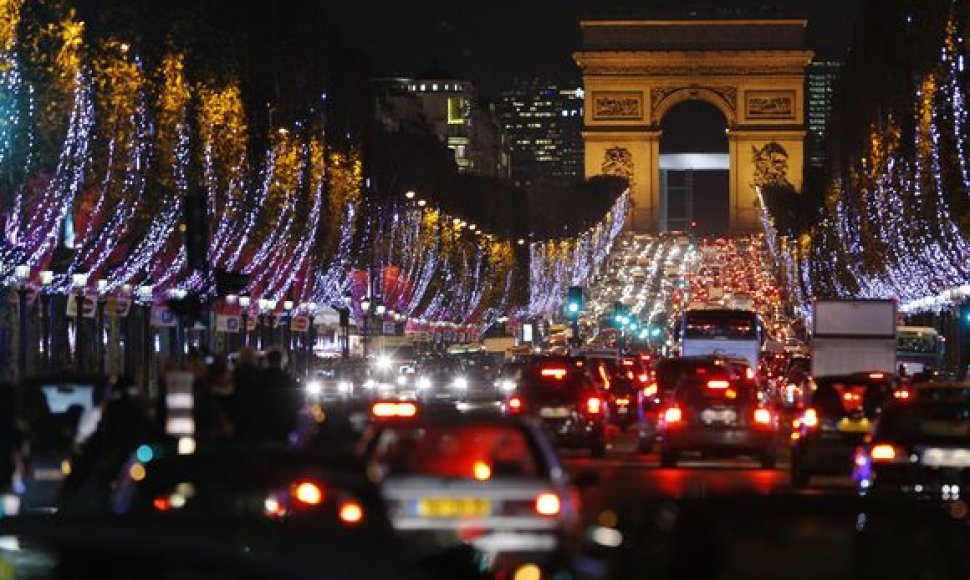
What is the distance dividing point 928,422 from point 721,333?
46.9 m

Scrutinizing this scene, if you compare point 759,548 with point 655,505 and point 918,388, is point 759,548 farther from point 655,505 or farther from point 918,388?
point 918,388

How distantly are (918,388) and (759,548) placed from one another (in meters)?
22.2

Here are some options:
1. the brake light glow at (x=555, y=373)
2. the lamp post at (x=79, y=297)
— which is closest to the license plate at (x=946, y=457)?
the brake light glow at (x=555, y=373)

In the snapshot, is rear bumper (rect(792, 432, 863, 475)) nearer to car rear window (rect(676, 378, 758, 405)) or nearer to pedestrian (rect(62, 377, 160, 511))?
car rear window (rect(676, 378, 758, 405))

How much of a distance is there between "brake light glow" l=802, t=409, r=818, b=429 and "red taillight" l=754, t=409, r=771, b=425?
4.98 metres

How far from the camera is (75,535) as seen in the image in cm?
795

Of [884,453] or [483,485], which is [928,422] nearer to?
[884,453]

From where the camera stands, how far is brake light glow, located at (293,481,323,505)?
37.6 feet

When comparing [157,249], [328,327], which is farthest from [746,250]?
[157,249]

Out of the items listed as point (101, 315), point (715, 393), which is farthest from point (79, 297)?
point (715, 393)

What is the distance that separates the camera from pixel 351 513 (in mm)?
11141

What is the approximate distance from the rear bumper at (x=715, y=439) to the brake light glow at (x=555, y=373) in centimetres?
431

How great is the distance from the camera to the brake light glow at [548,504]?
56.5 feet

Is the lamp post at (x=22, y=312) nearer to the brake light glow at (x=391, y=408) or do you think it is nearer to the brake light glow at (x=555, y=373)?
the brake light glow at (x=555, y=373)
